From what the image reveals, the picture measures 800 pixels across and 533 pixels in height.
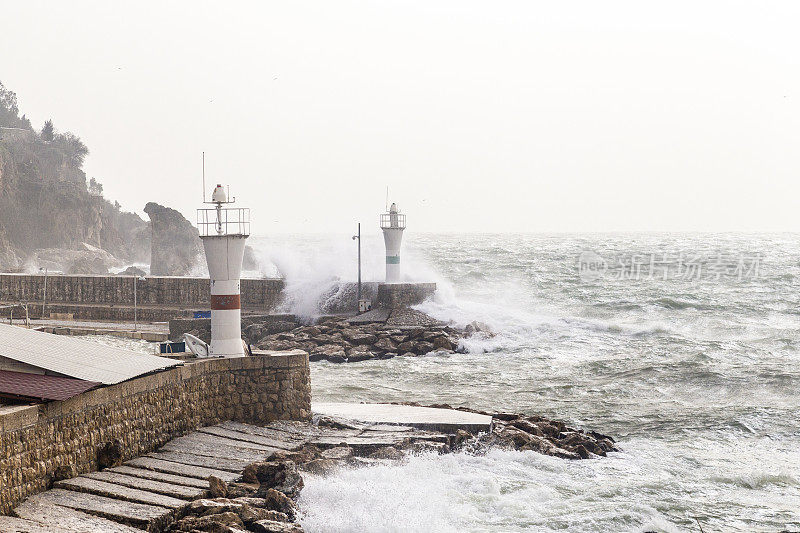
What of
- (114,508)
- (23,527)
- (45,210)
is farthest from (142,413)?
(45,210)

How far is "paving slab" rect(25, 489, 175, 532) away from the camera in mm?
7793

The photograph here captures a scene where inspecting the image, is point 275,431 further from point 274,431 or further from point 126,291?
point 126,291

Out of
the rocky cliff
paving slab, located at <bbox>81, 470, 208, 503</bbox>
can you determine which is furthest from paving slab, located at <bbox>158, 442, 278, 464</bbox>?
the rocky cliff

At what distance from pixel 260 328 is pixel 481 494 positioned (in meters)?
16.4

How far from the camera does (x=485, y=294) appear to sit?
4016 centimetres

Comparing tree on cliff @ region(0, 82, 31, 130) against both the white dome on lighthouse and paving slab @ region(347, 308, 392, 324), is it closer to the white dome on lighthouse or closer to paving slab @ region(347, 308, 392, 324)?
paving slab @ region(347, 308, 392, 324)

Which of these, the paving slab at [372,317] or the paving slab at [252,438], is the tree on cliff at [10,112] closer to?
the paving slab at [372,317]

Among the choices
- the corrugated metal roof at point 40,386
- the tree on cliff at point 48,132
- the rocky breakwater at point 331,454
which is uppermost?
the tree on cliff at point 48,132

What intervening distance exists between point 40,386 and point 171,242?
52.5 meters

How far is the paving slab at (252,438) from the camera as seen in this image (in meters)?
11.0

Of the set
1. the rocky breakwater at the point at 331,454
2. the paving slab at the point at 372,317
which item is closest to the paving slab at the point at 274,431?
the rocky breakwater at the point at 331,454

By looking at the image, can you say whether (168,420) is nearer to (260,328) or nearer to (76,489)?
(76,489)

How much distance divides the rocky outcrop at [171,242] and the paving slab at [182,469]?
49306 millimetres

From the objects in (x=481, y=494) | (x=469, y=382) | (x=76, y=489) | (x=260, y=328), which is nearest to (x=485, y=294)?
(x=260, y=328)
